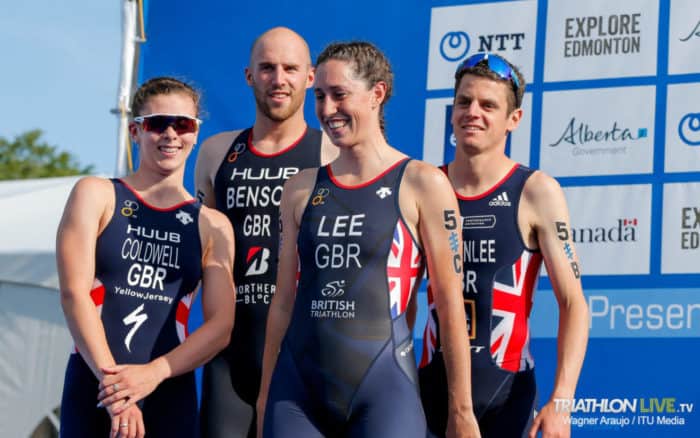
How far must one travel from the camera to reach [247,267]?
3.83 m

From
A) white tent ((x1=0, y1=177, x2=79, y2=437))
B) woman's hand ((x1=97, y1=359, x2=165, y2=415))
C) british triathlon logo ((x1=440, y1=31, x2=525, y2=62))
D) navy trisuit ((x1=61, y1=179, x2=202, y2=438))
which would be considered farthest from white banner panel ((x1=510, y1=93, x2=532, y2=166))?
white tent ((x1=0, y1=177, x2=79, y2=437))

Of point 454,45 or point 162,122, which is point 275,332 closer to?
point 162,122

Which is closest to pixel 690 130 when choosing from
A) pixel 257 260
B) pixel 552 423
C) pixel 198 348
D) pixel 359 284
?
pixel 552 423

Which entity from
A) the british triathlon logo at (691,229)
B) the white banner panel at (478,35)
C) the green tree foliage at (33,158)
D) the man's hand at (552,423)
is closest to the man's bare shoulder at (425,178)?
the man's hand at (552,423)

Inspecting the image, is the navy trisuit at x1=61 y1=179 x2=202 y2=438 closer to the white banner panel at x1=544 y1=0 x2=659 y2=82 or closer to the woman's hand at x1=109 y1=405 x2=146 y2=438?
the woman's hand at x1=109 y1=405 x2=146 y2=438

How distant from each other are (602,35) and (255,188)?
2.09 meters

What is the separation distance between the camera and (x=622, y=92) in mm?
4840

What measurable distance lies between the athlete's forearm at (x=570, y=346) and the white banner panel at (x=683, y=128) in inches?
65.3

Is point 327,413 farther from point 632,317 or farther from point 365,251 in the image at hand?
point 632,317

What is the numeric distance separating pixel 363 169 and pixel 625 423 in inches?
88.9

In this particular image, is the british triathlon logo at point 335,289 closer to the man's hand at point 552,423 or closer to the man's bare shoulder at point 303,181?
the man's bare shoulder at point 303,181

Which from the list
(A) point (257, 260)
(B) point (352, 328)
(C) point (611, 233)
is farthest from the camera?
(C) point (611, 233)

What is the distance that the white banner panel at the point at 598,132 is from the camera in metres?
4.78

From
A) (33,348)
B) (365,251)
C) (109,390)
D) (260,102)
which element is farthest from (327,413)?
(33,348)
